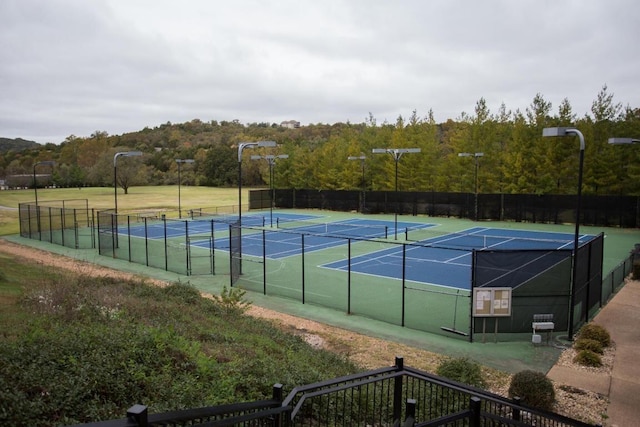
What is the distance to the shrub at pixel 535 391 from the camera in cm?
1007

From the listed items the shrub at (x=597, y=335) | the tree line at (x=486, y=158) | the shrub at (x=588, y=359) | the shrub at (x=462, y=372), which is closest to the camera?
the shrub at (x=462, y=372)

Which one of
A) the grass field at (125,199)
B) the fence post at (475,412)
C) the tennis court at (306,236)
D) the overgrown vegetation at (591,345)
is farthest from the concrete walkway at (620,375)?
the grass field at (125,199)

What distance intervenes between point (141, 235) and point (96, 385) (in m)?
36.6

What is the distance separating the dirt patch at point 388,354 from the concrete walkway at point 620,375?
0.86ft

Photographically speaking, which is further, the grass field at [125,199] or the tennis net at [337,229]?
the grass field at [125,199]

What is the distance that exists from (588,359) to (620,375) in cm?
81

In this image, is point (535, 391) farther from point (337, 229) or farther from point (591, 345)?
point (337, 229)

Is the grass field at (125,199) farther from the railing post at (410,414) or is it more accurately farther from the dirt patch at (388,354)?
the railing post at (410,414)

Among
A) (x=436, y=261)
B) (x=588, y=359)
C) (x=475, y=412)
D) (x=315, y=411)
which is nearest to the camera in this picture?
(x=475, y=412)

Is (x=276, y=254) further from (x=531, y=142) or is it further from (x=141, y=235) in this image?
(x=531, y=142)

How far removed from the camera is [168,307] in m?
13.5

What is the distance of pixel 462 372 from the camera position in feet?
36.6

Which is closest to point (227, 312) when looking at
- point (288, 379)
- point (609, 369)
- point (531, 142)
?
point (288, 379)

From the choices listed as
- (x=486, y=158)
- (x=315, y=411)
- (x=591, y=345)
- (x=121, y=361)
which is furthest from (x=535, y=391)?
(x=486, y=158)
